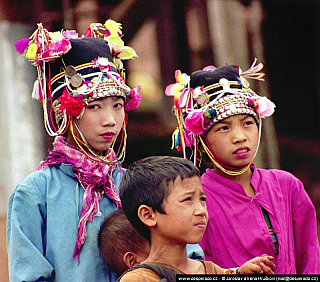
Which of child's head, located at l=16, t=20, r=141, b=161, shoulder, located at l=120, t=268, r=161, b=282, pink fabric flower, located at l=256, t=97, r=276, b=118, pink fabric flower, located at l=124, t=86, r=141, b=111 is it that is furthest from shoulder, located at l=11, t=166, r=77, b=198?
pink fabric flower, located at l=256, t=97, r=276, b=118

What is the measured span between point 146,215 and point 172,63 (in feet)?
8.70

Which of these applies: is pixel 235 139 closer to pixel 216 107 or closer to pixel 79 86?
pixel 216 107

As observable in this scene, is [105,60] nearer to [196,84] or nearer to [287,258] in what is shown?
[196,84]

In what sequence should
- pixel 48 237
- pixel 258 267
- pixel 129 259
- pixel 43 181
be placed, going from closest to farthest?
pixel 258 267 < pixel 129 259 < pixel 48 237 < pixel 43 181

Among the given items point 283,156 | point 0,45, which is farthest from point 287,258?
point 0,45

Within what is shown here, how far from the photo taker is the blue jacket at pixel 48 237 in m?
3.33

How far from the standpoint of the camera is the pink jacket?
3469mm

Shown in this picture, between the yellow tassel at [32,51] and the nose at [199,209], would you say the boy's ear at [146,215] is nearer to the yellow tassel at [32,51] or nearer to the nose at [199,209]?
the nose at [199,209]

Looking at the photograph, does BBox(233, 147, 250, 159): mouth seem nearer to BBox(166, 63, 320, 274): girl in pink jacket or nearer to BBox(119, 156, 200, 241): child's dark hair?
BBox(166, 63, 320, 274): girl in pink jacket

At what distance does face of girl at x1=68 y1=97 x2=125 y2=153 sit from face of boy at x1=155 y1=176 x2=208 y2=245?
0.68 m

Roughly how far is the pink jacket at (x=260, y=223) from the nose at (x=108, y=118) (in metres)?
0.51

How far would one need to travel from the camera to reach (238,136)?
3531 mm

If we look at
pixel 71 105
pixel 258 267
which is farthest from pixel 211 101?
pixel 258 267

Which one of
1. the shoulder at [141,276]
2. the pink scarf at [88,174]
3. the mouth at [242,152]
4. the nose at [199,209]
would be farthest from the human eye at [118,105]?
the shoulder at [141,276]
